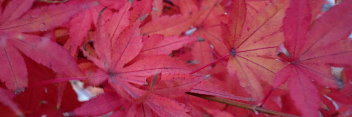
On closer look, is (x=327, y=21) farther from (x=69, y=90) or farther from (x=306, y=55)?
(x=69, y=90)

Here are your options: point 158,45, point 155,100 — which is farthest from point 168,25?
point 155,100

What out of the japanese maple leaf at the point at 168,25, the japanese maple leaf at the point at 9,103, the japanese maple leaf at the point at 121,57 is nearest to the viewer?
the japanese maple leaf at the point at 9,103

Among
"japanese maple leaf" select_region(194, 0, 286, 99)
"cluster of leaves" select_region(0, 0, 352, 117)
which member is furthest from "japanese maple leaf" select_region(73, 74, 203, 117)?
"japanese maple leaf" select_region(194, 0, 286, 99)

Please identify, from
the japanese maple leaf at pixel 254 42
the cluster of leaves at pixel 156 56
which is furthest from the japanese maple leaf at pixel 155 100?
the japanese maple leaf at pixel 254 42

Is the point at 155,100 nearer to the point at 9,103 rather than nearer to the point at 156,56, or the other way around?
the point at 156,56

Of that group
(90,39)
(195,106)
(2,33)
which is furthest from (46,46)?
(195,106)

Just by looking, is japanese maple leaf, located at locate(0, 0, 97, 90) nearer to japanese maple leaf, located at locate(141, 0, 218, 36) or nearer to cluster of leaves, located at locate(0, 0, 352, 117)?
cluster of leaves, located at locate(0, 0, 352, 117)

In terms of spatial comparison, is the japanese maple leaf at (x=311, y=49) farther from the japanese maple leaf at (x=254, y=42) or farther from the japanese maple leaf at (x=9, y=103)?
the japanese maple leaf at (x=9, y=103)
